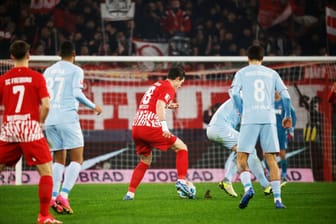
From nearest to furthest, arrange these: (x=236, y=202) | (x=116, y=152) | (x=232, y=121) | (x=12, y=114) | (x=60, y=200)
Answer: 1. (x=12, y=114)
2. (x=60, y=200)
3. (x=236, y=202)
4. (x=232, y=121)
5. (x=116, y=152)

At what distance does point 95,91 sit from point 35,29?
2.83 meters

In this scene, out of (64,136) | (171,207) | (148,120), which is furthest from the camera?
(148,120)

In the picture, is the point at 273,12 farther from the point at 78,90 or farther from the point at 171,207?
the point at 78,90

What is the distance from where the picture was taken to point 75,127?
9289mm

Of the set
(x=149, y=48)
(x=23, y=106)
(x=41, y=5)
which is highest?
(x=41, y=5)

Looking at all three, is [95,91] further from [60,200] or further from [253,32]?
[60,200]

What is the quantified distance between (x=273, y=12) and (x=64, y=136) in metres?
10.7

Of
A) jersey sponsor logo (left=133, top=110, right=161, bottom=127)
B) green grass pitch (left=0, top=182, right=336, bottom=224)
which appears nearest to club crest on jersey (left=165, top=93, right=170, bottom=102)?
jersey sponsor logo (left=133, top=110, right=161, bottom=127)

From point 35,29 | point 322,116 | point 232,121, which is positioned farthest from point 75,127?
point 35,29

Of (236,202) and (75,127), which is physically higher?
(75,127)

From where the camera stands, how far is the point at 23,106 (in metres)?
7.48

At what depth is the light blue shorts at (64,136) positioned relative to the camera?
9211mm

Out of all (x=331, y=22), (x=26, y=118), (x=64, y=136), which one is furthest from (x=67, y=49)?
(x=331, y=22)

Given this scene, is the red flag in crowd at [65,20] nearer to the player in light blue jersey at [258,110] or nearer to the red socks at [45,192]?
the player in light blue jersey at [258,110]
